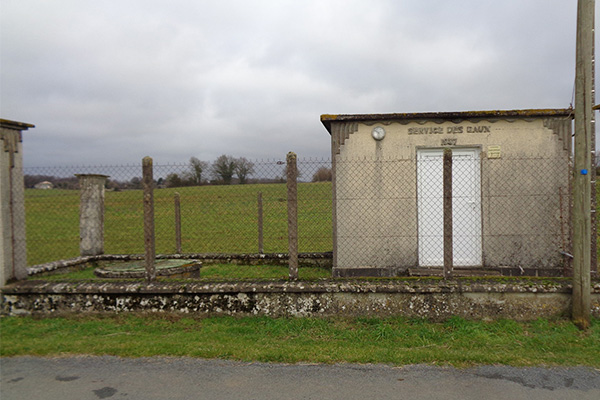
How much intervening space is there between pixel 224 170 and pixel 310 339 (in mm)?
3269

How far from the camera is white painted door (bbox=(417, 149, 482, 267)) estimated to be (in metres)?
7.75

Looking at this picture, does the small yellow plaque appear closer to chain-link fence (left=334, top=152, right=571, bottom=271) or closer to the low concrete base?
chain-link fence (left=334, top=152, right=571, bottom=271)

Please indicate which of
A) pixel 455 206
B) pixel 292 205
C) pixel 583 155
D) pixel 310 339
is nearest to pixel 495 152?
pixel 455 206

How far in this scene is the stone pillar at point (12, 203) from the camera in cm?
534

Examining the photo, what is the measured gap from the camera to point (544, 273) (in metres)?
7.50

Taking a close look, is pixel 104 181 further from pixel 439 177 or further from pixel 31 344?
pixel 439 177

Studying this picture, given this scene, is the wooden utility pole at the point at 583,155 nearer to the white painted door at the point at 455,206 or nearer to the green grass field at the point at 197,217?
the white painted door at the point at 455,206

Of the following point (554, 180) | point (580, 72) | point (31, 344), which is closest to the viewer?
point (31, 344)

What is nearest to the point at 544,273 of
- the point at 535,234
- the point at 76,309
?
the point at 535,234

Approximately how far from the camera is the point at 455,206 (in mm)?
7852

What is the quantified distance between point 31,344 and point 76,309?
3.02ft

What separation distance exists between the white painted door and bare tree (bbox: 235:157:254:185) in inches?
128

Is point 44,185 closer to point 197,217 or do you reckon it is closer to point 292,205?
point 292,205

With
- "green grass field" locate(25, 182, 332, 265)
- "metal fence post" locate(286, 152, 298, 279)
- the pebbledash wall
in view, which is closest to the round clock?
the pebbledash wall
